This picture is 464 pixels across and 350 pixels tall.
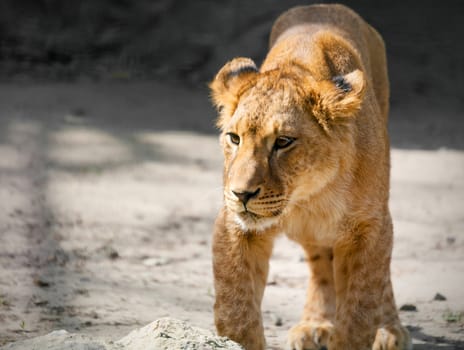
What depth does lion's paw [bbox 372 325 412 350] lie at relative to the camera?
4195mm

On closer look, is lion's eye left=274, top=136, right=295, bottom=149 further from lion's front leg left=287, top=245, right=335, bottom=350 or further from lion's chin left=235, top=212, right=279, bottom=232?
lion's front leg left=287, top=245, right=335, bottom=350

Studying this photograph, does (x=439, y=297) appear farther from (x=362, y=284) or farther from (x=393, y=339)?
(x=362, y=284)

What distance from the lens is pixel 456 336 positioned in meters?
4.30

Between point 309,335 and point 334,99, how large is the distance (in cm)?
128

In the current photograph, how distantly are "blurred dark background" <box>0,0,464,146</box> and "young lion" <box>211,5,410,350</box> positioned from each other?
19.6 feet

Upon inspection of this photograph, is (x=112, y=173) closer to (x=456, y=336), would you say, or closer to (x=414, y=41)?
(x=456, y=336)

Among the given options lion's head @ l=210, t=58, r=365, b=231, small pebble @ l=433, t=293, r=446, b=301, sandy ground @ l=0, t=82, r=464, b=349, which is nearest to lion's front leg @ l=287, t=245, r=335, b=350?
sandy ground @ l=0, t=82, r=464, b=349

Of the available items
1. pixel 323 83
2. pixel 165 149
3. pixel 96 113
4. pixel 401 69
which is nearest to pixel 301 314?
pixel 323 83

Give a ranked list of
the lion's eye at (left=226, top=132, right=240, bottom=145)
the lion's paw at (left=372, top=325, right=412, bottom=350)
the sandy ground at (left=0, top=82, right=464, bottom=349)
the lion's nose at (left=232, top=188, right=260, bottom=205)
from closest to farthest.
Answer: the lion's nose at (left=232, top=188, right=260, bottom=205) < the lion's eye at (left=226, top=132, right=240, bottom=145) < the lion's paw at (left=372, top=325, right=412, bottom=350) < the sandy ground at (left=0, top=82, right=464, bottom=349)

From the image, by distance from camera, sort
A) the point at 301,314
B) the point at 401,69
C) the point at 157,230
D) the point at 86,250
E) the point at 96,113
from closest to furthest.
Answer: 1. the point at 301,314
2. the point at 86,250
3. the point at 157,230
4. the point at 96,113
5. the point at 401,69

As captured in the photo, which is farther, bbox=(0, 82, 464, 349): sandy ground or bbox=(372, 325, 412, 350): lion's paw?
bbox=(0, 82, 464, 349): sandy ground

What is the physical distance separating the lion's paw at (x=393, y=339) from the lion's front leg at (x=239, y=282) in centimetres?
78

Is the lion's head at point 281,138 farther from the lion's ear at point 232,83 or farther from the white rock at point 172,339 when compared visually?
the white rock at point 172,339

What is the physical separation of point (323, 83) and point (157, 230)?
2638mm
